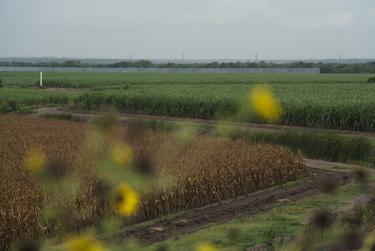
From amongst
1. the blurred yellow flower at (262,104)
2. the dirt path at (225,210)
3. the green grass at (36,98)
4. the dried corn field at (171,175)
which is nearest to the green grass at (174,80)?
the green grass at (36,98)

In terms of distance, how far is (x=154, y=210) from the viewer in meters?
7.67

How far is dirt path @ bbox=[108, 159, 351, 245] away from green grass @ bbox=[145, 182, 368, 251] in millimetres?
283

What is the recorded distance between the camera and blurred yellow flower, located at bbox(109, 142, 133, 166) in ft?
4.65

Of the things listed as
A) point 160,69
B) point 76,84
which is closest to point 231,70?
point 160,69

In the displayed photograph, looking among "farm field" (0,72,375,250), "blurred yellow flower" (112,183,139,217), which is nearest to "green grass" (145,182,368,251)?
"farm field" (0,72,375,250)

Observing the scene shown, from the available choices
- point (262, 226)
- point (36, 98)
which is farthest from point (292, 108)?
point (36, 98)

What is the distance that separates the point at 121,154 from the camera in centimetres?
144

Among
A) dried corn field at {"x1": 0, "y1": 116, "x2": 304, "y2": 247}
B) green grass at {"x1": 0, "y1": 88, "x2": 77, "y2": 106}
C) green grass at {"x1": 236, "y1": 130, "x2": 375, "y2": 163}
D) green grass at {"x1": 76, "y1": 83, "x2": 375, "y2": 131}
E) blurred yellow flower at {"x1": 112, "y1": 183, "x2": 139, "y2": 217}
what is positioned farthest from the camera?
green grass at {"x1": 0, "y1": 88, "x2": 77, "y2": 106}

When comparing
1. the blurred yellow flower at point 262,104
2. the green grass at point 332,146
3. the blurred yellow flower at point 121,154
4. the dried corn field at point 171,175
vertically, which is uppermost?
the blurred yellow flower at point 262,104

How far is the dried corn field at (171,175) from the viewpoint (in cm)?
614

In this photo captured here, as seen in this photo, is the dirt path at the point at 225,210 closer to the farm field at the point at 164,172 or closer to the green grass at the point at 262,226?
the farm field at the point at 164,172

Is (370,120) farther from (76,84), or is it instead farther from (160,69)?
(160,69)

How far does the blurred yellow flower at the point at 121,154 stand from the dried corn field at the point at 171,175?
316cm

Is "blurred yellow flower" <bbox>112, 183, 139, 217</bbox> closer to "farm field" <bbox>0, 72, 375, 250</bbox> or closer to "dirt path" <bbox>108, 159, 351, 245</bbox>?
"farm field" <bbox>0, 72, 375, 250</bbox>
